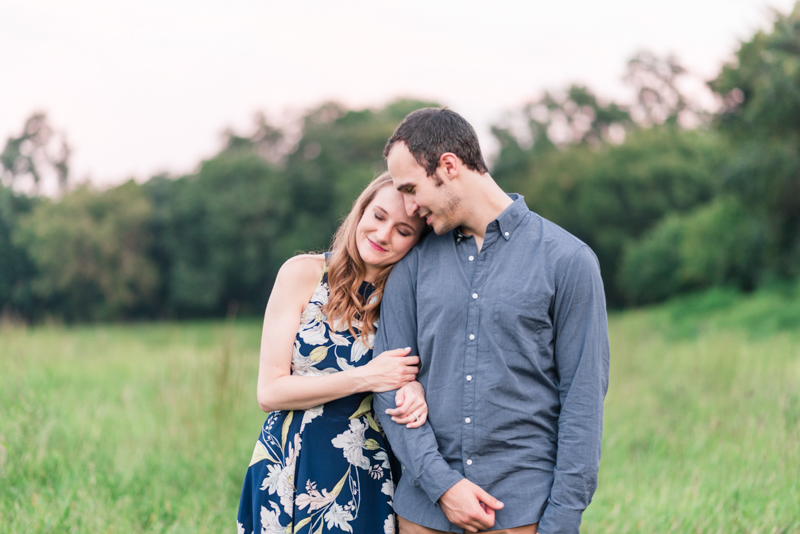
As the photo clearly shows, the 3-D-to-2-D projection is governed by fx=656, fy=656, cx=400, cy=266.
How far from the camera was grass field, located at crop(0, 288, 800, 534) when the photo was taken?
3.70 m

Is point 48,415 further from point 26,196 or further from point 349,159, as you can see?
point 349,159

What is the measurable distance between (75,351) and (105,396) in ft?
3.37

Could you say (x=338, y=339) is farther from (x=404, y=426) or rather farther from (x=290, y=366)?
(x=404, y=426)

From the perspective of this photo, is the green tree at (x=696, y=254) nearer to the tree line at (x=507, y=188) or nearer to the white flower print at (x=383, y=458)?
the tree line at (x=507, y=188)

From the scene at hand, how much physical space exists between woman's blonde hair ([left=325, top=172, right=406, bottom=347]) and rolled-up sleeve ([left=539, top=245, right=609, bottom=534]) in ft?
2.35

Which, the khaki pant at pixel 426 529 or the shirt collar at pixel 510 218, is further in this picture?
the shirt collar at pixel 510 218

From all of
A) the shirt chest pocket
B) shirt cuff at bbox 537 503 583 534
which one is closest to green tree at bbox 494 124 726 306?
the shirt chest pocket

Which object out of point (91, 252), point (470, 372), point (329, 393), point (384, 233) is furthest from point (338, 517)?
point (91, 252)

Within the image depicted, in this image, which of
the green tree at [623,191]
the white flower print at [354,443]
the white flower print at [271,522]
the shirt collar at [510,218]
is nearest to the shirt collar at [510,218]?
the shirt collar at [510,218]

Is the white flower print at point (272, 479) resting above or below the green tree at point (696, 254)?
above

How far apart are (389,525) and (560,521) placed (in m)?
0.68

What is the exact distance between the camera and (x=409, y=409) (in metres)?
2.11

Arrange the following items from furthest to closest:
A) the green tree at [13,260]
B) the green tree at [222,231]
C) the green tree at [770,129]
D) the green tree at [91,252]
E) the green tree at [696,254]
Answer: the green tree at [696,254] → the green tree at [222,231] → the green tree at [770,129] → the green tree at [91,252] → the green tree at [13,260]

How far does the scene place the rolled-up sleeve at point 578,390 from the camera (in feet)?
6.48
